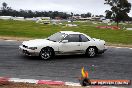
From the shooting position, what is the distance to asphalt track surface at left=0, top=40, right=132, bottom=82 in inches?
466

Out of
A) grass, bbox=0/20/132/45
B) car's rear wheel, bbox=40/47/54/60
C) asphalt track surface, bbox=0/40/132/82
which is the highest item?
car's rear wheel, bbox=40/47/54/60

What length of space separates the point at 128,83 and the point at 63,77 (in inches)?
92.7

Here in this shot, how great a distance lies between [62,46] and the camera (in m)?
15.4

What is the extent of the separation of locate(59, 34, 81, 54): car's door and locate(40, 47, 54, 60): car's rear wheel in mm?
532

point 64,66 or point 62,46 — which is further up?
point 62,46

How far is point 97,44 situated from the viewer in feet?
54.4

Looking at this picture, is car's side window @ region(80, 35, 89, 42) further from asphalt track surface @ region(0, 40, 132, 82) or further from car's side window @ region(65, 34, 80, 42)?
asphalt track surface @ region(0, 40, 132, 82)

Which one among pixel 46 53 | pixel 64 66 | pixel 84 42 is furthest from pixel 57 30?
→ pixel 64 66

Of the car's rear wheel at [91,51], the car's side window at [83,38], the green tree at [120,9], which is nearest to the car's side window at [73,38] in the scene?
the car's side window at [83,38]

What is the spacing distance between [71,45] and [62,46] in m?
0.55

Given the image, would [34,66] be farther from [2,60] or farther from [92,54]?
[92,54]

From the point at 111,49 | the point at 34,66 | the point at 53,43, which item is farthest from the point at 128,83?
the point at 111,49

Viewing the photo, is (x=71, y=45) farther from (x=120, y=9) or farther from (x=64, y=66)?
(x=120, y=9)

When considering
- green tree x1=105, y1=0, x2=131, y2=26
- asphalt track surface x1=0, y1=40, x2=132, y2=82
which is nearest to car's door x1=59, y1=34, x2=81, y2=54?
asphalt track surface x1=0, y1=40, x2=132, y2=82
